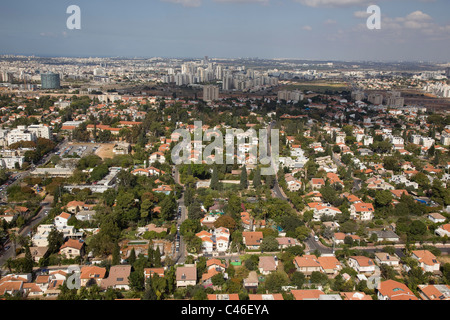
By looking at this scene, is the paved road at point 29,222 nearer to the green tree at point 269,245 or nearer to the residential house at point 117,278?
the residential house at point 117,278

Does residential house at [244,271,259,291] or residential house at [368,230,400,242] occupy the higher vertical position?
residential house at [368,230,400,242]

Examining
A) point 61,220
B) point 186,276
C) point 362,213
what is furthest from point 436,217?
point 61,220

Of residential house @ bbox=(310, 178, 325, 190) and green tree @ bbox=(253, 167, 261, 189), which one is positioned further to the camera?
residential house @ bbox=(310, 178, 325, 190)

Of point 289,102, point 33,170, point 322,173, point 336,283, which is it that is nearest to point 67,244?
point 336,283

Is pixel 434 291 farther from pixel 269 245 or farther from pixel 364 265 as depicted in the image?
pixel 269 245

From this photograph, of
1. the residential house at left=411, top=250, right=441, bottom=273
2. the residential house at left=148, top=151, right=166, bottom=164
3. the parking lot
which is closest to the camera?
the residential house at left=411, top=250, right=441, bottom=273

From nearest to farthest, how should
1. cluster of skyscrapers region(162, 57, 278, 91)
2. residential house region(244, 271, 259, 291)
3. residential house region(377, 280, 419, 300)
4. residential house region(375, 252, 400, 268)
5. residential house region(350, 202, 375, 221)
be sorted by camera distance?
residential house region(377, 280, 419, 300) → residential house region(244, 271, 259, 291) → residential house region(375, 252, 400, 268) → residential house region(350, 202, 375, 221) → cluster of skyscrapers region(162, 57, 278, 91)

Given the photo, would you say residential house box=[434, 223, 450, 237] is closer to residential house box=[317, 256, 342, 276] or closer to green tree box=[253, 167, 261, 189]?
residential house box=[317, 256, 342, 276]

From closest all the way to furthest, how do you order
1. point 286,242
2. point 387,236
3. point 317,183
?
point 286,242, point 387,236, point 317,183

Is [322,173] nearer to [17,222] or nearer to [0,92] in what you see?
[17,222]

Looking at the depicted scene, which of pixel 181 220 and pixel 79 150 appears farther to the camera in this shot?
pixel 79 150

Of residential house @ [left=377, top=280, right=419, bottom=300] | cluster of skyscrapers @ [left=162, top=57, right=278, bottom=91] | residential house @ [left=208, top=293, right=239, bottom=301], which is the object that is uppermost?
cluster of skyscrapers @ [left=162, top=57, right=278, bottom=91]

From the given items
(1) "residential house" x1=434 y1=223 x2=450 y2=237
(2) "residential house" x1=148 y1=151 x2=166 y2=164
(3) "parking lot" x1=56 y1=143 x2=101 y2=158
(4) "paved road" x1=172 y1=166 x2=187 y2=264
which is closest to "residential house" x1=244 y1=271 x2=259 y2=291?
(4) "paved road" x1=172 y1=166 x2=187 y2=264
